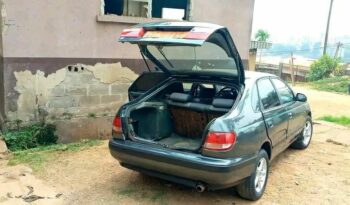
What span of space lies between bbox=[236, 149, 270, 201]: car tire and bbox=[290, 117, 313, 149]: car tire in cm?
205

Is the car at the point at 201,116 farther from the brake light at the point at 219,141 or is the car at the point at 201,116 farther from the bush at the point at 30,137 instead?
the bush at the point at 30,137

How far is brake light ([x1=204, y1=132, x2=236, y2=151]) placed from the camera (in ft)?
12.0

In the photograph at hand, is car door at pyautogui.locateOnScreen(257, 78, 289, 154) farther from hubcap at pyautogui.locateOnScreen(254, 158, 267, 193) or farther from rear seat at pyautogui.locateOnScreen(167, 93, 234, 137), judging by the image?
rear seat at pyautogui.locateOnScreen(167, 93, 234, 137)

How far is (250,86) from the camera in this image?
4.35 m

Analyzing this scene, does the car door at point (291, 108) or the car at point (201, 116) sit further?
the car door at point (291, 108)

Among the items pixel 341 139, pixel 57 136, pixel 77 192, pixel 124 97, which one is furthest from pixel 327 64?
pixel 77 192

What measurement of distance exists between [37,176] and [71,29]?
9.27 ft

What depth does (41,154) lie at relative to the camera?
564 cm

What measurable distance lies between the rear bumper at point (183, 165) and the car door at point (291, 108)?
1.53 meters

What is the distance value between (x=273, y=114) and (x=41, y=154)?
11.5 feet

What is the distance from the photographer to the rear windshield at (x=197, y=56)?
419 centimetres

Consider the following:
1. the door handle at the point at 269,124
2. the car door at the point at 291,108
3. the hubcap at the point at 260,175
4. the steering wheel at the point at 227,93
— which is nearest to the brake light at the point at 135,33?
the steering wheel at the point at 227,93

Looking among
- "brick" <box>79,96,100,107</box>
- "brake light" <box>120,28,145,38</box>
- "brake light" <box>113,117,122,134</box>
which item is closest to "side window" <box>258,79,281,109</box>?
"brake light" <box>120,28,145,38</box>

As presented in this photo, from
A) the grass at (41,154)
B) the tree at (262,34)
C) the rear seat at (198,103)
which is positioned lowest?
the grass at (41,154)
